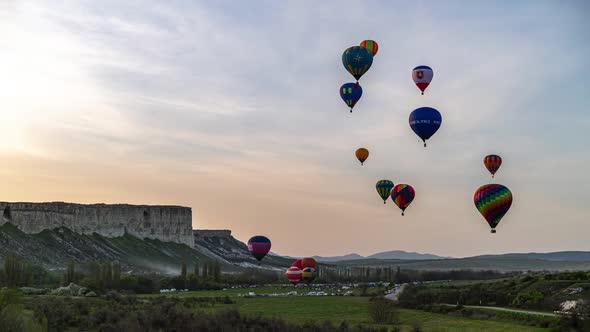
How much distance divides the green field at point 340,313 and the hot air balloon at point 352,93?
18263mm

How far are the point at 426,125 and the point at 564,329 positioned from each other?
2335cm

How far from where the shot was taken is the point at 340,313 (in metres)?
59.5

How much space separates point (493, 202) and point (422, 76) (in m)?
12.8

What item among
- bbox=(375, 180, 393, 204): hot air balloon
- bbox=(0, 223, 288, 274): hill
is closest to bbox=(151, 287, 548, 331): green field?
bbox=(375, 180, 393, 204): hot air balloon

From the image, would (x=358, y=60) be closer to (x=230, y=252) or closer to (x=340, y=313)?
(x=340, y=313)

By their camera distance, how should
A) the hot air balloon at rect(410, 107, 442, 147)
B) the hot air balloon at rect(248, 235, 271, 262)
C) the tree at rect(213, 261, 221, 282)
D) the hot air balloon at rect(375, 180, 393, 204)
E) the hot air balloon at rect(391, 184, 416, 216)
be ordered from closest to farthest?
1. the hot air balloon at rect(410, 107, 442, 147)
2. the hot air balloon at rect(391, 184, 416, 216)
3. the hot air balloon at rect(375, 180, 393, 204)
4. the hot air balloon at rect(248, 235, 271, 262)
5. the tree at rect(213, 261, 221, 282)

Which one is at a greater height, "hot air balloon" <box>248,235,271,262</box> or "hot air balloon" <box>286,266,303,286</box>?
"hot air balloon" <box>248,235,271,262</box>

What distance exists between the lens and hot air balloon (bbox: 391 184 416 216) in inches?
2883

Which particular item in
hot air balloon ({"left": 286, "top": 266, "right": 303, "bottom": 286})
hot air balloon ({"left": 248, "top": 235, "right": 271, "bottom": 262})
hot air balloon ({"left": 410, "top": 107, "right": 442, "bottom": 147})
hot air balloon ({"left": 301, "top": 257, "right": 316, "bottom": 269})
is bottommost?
hot air balloon ({"left": 286, "top": 266, "right": 303, "bottom": 286})

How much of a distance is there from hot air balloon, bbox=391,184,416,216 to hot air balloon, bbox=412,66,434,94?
12.0 m

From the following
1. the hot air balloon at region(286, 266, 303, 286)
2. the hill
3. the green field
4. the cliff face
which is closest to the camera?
the green field

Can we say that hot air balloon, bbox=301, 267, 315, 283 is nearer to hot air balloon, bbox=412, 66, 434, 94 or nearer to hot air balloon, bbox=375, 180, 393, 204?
hot air balloon, bbox=375, 180, 393, 204

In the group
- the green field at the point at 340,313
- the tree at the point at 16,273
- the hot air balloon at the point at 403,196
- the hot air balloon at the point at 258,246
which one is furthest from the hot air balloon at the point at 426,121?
the tree at the point at 16,273

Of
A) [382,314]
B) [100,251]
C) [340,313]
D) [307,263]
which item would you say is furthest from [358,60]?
[100,251]
